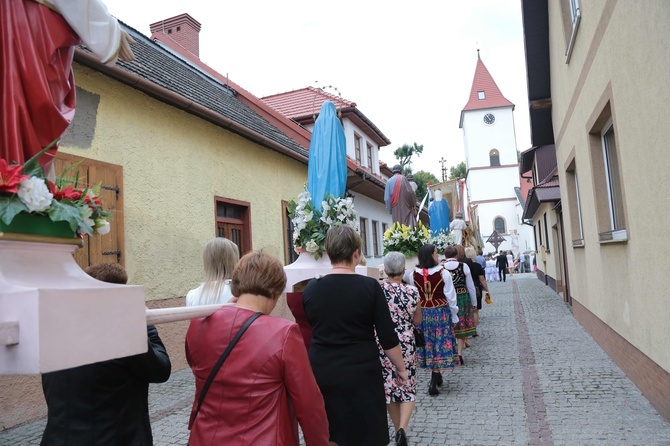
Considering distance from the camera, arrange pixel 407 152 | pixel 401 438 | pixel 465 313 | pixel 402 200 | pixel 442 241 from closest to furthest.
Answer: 1. pixel 401 438
2. pixel 465 313
3. pixel 402 200
4. pixel 442 241
5. pixel 407 152

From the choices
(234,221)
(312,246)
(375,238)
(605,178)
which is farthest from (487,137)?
(312,246)

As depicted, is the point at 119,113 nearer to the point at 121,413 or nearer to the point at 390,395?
the point at 390,395

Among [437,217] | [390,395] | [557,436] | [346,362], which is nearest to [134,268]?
[390,395]

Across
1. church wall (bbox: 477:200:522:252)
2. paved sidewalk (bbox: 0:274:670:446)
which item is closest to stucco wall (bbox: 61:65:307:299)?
paved sidewalk (bbox: 0:274:670:446)

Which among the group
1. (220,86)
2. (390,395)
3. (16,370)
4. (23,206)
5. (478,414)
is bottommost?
(478,414)

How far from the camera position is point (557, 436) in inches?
174

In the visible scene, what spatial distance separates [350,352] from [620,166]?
3.96 meters

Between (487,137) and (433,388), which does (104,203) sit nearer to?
(433,388)

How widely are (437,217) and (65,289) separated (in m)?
12.0

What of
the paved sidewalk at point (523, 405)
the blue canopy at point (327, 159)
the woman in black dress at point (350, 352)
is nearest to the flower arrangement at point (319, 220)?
the blue canopy at point (327, 159)

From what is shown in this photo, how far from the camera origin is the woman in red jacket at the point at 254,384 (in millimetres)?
2014

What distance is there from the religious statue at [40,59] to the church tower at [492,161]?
5198 centimetres

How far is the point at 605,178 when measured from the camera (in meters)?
6.91

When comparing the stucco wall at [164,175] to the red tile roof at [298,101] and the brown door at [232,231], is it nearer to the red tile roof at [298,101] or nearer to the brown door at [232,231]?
the brown door at [232,231]
